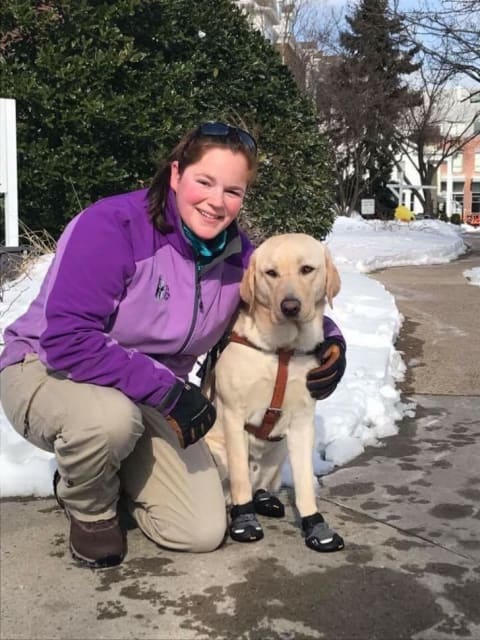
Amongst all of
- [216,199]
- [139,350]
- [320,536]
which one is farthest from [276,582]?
[216,199]

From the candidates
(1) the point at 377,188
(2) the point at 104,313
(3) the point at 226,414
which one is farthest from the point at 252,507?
(1) the point at 377,188

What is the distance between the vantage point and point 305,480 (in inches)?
118

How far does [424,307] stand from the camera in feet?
29.7

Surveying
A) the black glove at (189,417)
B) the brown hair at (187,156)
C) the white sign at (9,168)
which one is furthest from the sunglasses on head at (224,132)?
the white sign at (9,168)

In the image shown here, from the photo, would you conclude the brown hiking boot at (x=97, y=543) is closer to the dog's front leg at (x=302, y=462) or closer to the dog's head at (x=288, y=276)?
the dog's front leg at (x=302, y=462)

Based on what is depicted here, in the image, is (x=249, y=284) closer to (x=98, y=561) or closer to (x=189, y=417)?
(x=189, y=417)

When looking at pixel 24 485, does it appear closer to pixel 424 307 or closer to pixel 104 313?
pixel 104 313

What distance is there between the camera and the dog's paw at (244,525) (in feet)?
9.52

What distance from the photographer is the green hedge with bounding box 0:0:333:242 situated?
7.79 m

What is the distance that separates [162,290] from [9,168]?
16.9 feet

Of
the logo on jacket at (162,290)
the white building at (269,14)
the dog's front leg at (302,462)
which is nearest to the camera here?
the logo on jacket at (162,290)

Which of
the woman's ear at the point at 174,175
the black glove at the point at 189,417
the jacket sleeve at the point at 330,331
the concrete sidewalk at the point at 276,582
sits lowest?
the concrete sidewalk at the point at 276,582

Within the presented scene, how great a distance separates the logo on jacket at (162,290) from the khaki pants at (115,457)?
1.30 ft

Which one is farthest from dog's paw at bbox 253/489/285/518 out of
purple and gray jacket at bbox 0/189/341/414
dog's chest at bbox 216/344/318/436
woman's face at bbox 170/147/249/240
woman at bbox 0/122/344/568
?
woman's face at bbox 170/147/249/240
